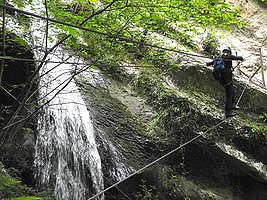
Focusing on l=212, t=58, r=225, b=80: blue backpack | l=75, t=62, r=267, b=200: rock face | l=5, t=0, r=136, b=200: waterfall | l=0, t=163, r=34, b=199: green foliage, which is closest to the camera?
l=0, t=163, r=34, b=199: green foliage

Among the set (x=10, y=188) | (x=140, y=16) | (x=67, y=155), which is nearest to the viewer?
(x=140, y=16)

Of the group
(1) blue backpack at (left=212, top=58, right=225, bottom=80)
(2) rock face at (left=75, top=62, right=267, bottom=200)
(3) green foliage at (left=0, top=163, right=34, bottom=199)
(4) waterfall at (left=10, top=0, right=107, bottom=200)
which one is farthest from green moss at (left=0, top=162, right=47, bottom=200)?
(1) blue backpack at (left=212, top=58, right=225, bottom=80)

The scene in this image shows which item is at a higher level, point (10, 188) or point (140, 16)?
point (140, 16)

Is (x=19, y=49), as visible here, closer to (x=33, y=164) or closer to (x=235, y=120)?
(x=33, y=164)

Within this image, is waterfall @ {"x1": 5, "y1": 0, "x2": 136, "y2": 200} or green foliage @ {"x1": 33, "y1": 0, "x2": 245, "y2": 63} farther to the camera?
waterfall @ {"x1": 5, "y1": 0, "x2": 136, "y2": 200}

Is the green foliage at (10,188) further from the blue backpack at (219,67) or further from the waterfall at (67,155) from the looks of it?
the blue backpack at (219,67)

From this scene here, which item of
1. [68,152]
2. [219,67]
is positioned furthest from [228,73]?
[68,152]

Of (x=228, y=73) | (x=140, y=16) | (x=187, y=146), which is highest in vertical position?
(x=140, y=16)

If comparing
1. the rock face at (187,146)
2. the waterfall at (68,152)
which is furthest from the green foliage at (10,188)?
the rock face at (187,146)

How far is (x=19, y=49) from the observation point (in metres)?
7.16

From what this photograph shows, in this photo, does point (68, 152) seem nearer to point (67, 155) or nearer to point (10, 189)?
point (67, 155)

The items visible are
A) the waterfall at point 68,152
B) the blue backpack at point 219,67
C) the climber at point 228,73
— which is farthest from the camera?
the blue backpack at point 219,67

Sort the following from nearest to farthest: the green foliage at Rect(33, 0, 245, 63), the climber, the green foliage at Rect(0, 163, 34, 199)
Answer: the green foliage at Rect(33, 0, 245, 63) → the green foliage at Rect(0, 163, 34, 199) → the climber

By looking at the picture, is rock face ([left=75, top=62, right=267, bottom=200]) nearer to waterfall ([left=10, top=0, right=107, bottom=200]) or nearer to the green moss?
waterfall ([left=10, top=0, right=107, bottom=200])
